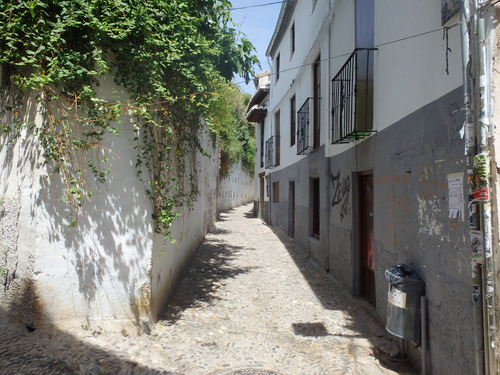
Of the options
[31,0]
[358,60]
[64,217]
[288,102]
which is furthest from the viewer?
[288,102]

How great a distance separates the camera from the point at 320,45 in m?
7.47

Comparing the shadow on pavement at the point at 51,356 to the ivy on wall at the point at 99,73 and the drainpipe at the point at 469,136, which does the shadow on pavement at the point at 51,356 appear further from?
the drainpipe at the point at 469,136

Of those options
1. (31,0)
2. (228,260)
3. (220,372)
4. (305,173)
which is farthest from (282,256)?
(31,0)

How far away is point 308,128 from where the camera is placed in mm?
8164

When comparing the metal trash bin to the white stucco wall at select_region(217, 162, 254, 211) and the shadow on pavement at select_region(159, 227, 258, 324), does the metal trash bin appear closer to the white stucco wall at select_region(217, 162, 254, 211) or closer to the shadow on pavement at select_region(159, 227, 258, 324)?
the shadow on pavement at select_region(159, 227, 258, 324)

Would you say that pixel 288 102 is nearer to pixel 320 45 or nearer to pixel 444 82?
pixel 320 45

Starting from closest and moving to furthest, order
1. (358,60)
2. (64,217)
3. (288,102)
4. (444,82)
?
1. (444,82)
2. (64,217)
3. (358,60)
4. (288,102)

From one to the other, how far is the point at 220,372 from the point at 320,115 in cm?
562

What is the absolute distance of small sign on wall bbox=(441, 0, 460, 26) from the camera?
256 centimetres

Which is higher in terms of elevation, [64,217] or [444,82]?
[444,82]

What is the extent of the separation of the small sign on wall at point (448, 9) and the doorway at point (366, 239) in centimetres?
245

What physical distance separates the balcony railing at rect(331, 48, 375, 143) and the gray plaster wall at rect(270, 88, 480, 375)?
23 centimetres

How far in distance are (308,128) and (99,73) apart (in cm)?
550

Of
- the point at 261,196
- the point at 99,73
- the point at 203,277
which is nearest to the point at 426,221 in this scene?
the point at 99,73
